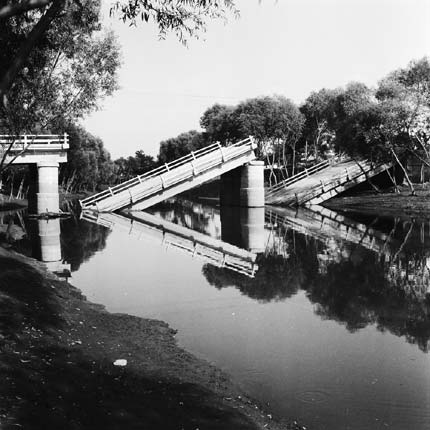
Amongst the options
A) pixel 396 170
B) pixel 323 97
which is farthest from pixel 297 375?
pixel 323 97

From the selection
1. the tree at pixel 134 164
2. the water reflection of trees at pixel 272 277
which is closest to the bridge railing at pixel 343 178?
the water reflection of trees at pixel 272 277

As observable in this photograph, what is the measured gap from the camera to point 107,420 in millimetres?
6426

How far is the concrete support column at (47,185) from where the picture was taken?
43.9 meters

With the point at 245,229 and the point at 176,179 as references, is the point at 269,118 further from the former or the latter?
the point at 245,229

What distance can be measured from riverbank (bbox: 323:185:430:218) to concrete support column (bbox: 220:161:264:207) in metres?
7.46

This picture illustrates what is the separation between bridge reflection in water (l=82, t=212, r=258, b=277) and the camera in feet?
72.6

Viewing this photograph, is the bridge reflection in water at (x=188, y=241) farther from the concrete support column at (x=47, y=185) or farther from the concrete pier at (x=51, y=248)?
the concrete pier at (x=51, y=248)

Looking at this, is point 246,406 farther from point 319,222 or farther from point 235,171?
point 235,171

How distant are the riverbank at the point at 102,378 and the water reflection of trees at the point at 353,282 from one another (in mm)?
4790

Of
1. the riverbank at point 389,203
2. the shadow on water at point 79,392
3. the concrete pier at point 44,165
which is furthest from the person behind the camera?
the riverbank at point 389,203

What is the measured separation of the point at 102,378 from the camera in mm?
7910

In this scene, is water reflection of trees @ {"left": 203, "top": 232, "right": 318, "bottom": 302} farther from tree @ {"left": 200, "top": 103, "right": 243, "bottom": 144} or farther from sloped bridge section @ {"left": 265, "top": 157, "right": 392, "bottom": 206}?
tree @ {"left": 200, "top": 103, "right": 243, "bottom": 144}

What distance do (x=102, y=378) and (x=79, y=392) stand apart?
0.76 meters

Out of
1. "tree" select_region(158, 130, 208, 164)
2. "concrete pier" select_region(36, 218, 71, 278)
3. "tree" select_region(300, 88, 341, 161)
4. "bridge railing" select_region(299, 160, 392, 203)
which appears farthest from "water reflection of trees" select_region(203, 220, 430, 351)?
"tree" select_region(158, 130, 208, 164)
